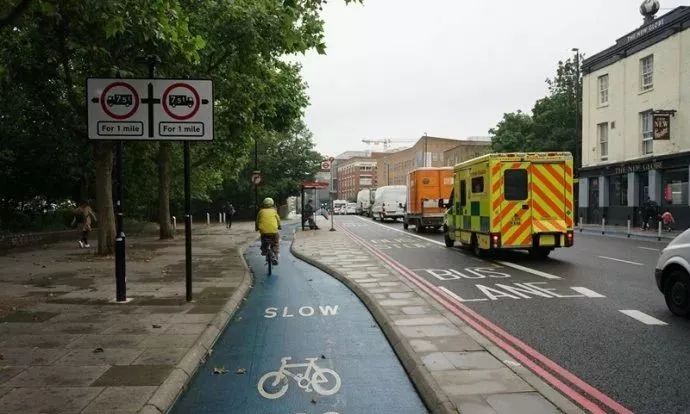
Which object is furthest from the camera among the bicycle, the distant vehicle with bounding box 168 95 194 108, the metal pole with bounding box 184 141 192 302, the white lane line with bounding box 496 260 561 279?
the bicycle

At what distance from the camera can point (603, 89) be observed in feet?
114

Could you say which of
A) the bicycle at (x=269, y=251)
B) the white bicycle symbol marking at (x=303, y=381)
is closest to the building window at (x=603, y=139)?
the bicycle at (x=269, y=251)

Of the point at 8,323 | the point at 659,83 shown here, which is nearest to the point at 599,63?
the point at 659,83

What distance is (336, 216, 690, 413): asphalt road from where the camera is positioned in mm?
5070

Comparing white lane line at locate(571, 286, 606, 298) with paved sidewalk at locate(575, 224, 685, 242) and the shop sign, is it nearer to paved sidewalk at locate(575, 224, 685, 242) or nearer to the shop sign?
paved sidewalk at locate(575, 224, 685, 242)

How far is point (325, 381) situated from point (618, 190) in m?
32.3

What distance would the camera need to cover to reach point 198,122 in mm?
8555

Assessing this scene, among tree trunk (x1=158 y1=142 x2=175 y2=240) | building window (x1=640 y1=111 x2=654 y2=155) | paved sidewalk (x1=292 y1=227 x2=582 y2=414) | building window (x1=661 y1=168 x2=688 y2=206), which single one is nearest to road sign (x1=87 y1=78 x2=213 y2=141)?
paved sidewalk (x1=292 y1=227 x2=582 y2=414)

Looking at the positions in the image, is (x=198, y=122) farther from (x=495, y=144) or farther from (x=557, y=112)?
(x=495, y=144)

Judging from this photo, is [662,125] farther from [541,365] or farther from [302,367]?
[302,367]

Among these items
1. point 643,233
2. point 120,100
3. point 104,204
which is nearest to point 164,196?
point 104,204

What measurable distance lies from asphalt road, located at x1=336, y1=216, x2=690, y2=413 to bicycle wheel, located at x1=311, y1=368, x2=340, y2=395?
6.88 feet

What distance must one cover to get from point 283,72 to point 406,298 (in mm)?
13683

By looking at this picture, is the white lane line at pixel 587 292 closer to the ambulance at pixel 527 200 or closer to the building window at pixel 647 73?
the ambulance at pixel 527 200
